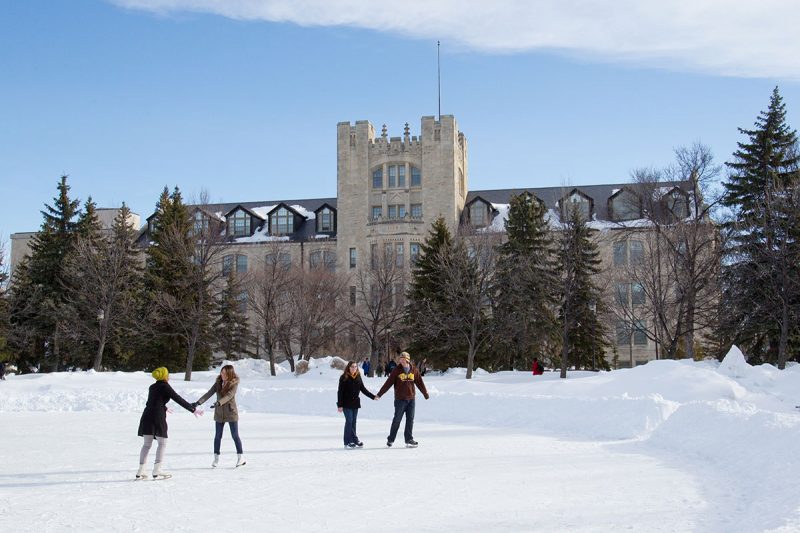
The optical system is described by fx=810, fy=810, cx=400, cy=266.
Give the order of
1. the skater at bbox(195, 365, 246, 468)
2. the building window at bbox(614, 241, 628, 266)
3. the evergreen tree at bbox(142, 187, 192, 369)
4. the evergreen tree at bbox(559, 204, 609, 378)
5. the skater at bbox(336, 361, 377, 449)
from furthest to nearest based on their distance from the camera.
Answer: the building window at bbox(614, 241, 628, 266) < the evergreen tree at bbox(142, 187, 192, 369) < the evergreen tree at bbox(559, 204, 609, 378) < the skater at bbox(336, 361, 377, 449) < the skater at bbox(195, 365, 246, 468)

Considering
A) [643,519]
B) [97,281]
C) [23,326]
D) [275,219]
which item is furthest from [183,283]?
[643,519]

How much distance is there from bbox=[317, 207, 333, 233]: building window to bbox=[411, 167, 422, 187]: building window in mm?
7919

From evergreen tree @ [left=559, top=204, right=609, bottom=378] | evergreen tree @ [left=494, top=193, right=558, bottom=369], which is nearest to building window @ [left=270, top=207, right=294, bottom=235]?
evergreen tree @ [left=494, top=193, right=558, bottom=369]

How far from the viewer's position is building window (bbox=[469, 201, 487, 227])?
63.9 meters

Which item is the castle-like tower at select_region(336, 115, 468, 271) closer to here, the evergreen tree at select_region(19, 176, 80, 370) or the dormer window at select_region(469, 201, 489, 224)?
the dormer window at select_region(469, 201, 489, 224)

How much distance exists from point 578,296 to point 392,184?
27064 millimetres

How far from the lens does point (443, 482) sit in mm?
10766

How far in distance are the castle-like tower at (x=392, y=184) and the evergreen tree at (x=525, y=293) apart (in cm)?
1860

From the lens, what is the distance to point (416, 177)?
63.8m

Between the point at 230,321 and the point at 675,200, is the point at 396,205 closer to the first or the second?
the point at 230,321

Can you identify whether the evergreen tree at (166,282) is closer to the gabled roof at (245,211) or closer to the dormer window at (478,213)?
the gabled roof at (245,211)

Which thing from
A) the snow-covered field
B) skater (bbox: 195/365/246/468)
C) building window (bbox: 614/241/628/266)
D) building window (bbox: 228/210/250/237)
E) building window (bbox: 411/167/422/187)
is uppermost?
building window (bbox: 411/167/422/187)

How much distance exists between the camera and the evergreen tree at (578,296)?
39031mm

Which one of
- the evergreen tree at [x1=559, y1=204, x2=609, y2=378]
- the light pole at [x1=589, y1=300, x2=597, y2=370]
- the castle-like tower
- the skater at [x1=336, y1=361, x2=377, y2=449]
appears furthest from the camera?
the castle-like tower
